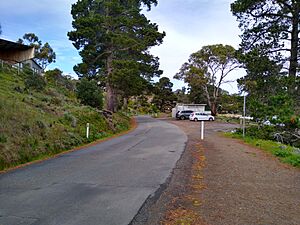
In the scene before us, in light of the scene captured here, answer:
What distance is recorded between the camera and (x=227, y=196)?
18.5 feet

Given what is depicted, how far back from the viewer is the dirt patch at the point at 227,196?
4492mm

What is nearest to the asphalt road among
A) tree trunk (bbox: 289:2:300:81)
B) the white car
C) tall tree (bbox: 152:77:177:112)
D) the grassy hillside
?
the grassy hillside

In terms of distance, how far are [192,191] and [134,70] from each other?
70.2ft

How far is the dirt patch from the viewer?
177 inches

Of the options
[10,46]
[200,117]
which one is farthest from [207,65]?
[10,46]

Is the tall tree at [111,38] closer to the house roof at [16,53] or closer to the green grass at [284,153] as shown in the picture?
the house roof at [16,53]

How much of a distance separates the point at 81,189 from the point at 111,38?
2217 centimetres

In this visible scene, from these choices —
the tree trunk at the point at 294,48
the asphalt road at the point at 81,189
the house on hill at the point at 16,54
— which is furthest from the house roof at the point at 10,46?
the tree trunk at the point at 294,48

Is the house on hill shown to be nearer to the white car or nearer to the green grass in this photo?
the white car

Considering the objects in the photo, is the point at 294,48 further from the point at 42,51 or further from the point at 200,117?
the point at 42,51

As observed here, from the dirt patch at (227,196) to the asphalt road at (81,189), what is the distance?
1.40 ft

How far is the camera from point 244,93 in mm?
17562

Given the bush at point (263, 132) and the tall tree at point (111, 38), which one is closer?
the bush at point (263, 132)

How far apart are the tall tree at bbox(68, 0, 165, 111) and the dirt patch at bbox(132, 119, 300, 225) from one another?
1898 centimetres
